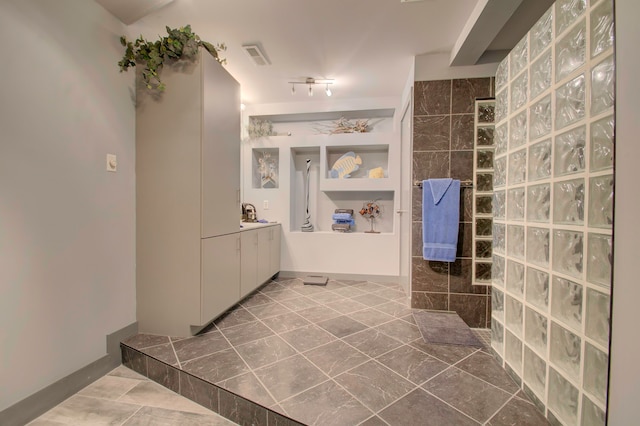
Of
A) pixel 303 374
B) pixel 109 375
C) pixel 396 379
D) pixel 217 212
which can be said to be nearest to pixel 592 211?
pixel 396 379

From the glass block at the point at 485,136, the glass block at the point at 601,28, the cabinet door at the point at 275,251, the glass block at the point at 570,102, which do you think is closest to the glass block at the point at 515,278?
the glass block at the point at 570,102

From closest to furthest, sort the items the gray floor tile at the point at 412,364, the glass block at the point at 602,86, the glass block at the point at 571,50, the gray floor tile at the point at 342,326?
1. the glass block at the point at 602,86
2. the glass block at the point at 571,50
3. the gray floor tile at the point at 412,364
4. the gray floor tile at the point at 342,326

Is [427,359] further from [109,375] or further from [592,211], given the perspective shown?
[109,375]

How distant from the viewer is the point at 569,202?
108 cm

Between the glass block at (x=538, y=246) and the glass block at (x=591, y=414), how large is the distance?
1.74ft

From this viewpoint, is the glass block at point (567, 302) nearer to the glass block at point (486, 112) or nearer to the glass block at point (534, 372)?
the glass block at point (534, 372)

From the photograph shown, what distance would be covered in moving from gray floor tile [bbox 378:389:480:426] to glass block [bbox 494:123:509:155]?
1.47m

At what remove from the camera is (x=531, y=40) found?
133 cm

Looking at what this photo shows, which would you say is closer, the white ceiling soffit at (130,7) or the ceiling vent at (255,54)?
the white ceiling soffit at (130,7)

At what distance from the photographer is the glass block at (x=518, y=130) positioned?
1392 mm

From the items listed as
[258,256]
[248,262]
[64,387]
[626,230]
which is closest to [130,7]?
[248,262]

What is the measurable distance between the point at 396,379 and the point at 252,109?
3.64 m

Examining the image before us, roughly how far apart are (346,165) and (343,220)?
0.77 metres

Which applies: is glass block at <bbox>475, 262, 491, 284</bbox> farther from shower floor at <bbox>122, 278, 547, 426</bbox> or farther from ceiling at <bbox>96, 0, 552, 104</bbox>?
ceiling at <bbox>96, 0, 552, 104</bbox>
